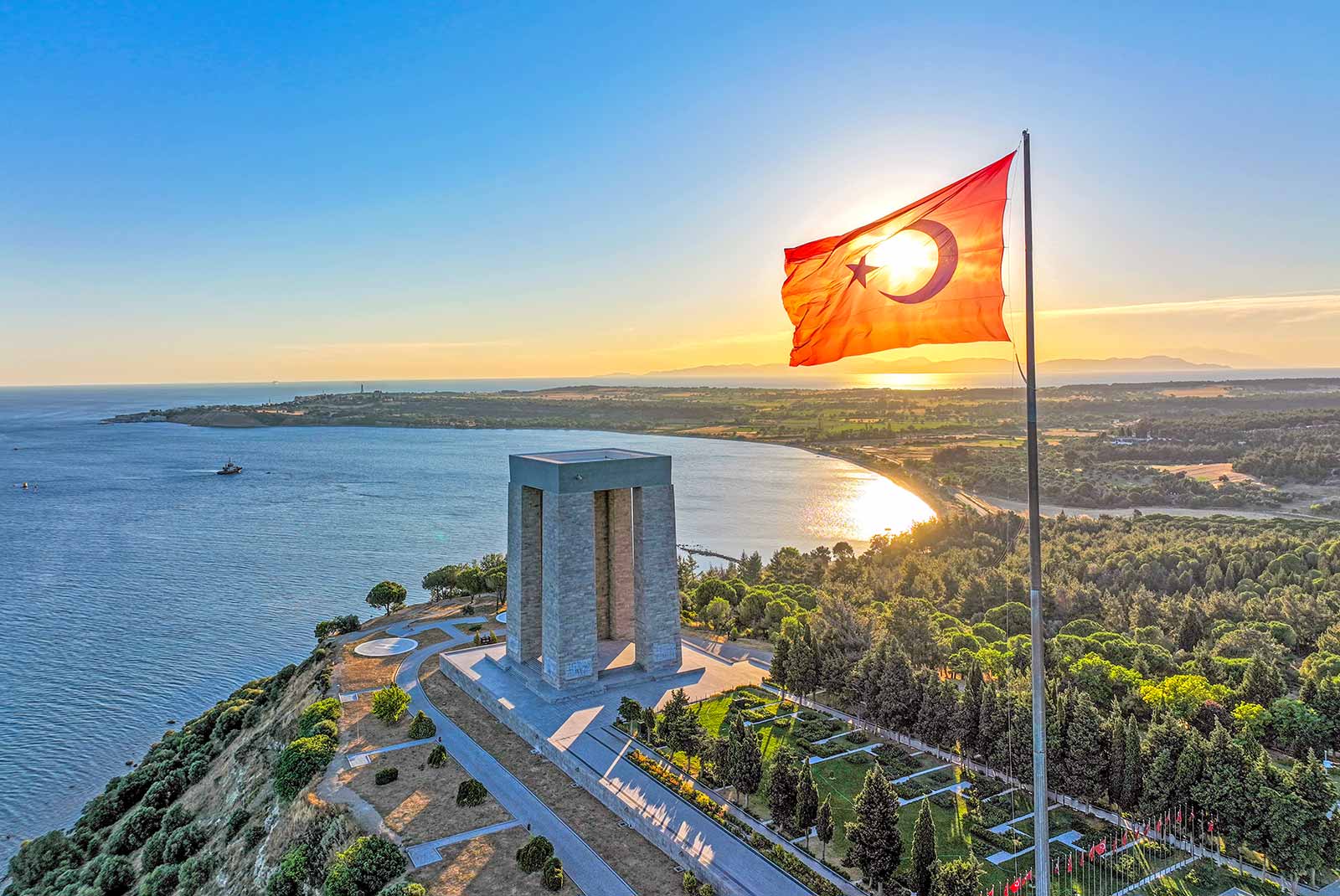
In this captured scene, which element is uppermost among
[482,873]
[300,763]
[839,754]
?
[300,763]

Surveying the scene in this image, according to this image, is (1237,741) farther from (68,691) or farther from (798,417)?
(798,417)

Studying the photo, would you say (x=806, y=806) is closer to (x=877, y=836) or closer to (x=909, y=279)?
(x=877, y=836)

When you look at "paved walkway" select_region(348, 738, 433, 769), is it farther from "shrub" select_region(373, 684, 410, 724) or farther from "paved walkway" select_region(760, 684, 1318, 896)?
"paved walkway" select_region(760, 684, 1318, 896)

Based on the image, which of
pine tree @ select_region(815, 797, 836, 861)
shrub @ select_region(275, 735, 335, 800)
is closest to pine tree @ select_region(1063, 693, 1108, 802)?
pine tree @ select_region(815, 797, 836, 861)

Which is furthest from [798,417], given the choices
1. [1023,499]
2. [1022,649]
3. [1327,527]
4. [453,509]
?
[1022,649]

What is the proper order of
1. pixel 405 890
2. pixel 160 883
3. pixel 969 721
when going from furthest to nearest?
1. pixel 160 883
2. pixel 969 721
3. pixel 405 890

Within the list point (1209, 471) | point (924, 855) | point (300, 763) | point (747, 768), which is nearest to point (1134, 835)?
point (924, 855)
